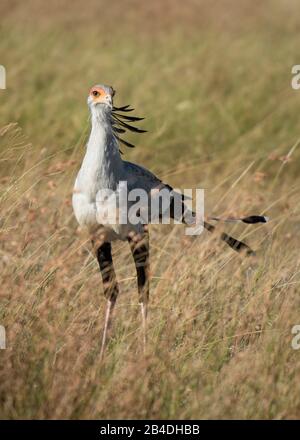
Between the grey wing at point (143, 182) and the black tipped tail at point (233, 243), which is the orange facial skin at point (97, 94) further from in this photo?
the black tipped tail at point (233, 243)

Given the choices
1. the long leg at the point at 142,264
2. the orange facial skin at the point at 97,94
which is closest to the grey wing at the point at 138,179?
the long leg at the point at 142,264

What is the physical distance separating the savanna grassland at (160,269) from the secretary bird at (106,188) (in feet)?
0.34

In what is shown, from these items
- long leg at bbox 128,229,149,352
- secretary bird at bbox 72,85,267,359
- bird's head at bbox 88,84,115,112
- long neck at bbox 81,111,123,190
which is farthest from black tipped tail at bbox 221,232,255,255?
bird's head at bbox 88,84,115,112

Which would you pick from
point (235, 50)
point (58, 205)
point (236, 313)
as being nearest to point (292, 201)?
point (58, 205)

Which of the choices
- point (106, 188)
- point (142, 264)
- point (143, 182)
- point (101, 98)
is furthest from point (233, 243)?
point (101, 98)

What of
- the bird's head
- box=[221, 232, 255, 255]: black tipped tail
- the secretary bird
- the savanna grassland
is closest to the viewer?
the savanna grassland

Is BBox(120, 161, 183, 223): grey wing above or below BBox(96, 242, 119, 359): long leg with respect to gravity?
above

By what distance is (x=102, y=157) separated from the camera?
4164mm

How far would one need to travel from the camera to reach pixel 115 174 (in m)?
4.21

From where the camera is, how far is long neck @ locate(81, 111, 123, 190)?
4.14 meters

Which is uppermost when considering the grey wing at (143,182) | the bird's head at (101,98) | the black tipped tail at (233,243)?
the bird's head at (101,98)

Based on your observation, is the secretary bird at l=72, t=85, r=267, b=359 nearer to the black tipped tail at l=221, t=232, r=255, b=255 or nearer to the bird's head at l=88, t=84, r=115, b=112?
the bird's head at l=88, t=84, r=115, b=112

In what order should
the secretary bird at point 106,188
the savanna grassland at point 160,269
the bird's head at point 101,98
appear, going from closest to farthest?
the savanna grassland at point 160,269
the secretary bird at point 106,188
the bird's head at point 101,98

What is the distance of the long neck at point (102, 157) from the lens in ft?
13.6
